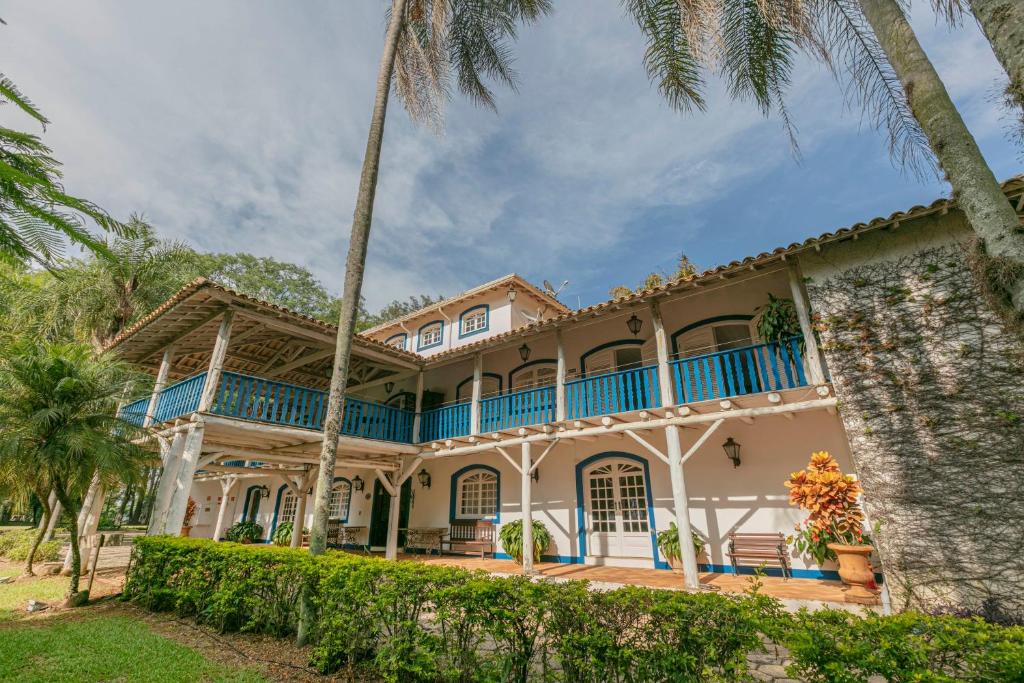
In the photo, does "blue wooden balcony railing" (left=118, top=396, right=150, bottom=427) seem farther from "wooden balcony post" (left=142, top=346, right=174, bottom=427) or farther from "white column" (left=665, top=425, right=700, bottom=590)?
"white column" (left=665, top=425, right=700, bottom=590)

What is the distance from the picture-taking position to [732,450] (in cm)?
822

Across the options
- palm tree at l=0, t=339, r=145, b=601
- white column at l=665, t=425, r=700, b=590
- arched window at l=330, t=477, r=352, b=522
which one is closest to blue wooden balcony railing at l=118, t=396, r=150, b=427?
palm tree at l=0, t=339, r=145, b=601

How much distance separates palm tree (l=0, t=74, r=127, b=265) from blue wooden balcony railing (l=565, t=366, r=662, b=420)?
7.21 meters

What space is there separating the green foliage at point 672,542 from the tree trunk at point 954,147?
648 centimetres

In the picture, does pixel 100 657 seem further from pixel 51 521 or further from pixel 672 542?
pixel 51 521

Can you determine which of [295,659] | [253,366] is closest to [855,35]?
[295,659]

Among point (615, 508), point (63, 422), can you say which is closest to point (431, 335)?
point (615, 508)

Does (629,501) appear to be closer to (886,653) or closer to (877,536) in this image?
(877,536)

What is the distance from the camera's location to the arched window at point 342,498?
47.7 ft

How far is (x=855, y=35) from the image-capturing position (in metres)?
5.36

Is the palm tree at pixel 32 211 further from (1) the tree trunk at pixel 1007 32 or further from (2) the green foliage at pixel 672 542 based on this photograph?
(2) the green foliage at pixel 672 542

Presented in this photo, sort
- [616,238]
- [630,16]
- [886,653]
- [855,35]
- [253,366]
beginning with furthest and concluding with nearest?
1. [616,238]
2. [253,366]
3. [630,16]
4. [855,35]
5. [886,653]

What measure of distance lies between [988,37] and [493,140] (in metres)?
9.51

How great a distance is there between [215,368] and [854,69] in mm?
10279
